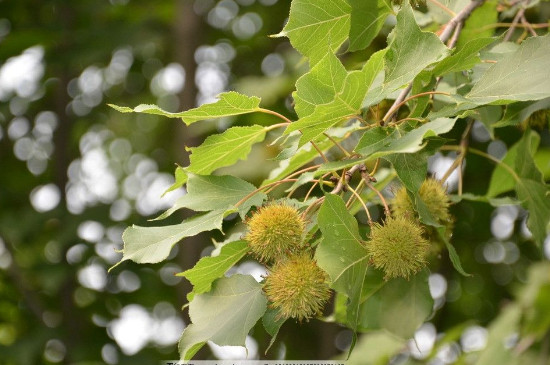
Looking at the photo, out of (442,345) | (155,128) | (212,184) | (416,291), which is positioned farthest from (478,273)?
(212,184)

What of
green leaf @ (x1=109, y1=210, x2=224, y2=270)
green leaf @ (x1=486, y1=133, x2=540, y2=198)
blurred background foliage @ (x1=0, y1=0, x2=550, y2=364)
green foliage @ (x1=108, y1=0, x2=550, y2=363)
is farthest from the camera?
blurred background foliage @ (x1=0, y1=0, x2=550, y2=364)

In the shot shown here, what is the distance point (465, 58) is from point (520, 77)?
0.12 m

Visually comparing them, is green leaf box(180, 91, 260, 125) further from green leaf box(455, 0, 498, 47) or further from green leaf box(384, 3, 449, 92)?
green leaf box(455, 0, 498, 47)

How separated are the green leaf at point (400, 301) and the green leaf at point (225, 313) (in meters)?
0.45

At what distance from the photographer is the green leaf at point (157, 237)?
148cm

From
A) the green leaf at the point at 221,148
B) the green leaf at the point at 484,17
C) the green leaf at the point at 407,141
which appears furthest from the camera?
the green leaf at the point at 484,17

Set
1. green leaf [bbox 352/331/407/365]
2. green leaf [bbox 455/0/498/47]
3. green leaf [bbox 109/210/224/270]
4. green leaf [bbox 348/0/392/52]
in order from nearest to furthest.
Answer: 1. green leaf [bbox 109/210/224/270]
2. green leaf [bbox 348/0/392/52]
3. green leaf [bbox 455/0/498/47]
4. green leaf [bbox 352/331/407/365]

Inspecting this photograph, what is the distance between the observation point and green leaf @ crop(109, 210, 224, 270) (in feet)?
4.85

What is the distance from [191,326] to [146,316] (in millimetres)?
4410

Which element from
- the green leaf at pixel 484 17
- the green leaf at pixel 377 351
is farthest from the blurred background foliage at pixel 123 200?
the green leaf at pixel 484 17

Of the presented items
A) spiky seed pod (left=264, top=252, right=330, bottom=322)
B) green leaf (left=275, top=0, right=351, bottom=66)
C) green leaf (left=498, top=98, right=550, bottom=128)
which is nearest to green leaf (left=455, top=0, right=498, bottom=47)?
green leaf (left=498, top=98, right=550, bottom=128)

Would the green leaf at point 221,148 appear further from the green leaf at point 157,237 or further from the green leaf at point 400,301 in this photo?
the green leaf at point 400,301

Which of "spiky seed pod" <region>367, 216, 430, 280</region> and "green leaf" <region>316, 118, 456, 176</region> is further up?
"green leaf" <region>316, 118, 456, 176</region>

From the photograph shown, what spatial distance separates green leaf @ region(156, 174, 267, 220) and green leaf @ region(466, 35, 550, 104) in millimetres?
538
